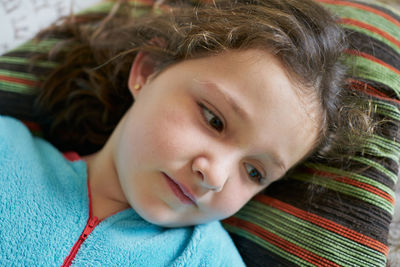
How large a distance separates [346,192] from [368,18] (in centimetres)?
49

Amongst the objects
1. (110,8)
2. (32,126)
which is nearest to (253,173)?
(32,126)

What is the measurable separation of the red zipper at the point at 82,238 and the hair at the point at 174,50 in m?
0.37

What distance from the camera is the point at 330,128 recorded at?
0.96 metres

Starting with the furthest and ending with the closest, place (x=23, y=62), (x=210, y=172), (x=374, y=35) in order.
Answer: (x=23, y=62), (x=374, y=35), (x=210, y=172)

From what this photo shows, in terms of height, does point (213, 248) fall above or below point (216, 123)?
below

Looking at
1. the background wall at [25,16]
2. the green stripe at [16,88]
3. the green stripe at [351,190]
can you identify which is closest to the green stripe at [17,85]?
the green stripe at [16,88]

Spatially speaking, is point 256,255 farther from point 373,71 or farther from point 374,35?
point 374,35

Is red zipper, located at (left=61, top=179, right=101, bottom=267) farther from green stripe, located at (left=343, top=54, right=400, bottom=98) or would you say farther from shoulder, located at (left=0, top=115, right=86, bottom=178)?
green stripe, located at (left=343, top=54, right=400, bottom=98)

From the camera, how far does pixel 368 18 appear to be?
1.06 m

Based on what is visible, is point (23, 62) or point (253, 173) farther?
point (23, 62)

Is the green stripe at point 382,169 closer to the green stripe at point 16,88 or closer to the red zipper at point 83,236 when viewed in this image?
the red zipper at point 83,236

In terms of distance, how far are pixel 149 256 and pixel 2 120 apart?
53cm

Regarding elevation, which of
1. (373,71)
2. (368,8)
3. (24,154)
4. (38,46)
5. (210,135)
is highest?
(368,8)

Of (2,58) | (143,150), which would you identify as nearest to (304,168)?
(143,150)
